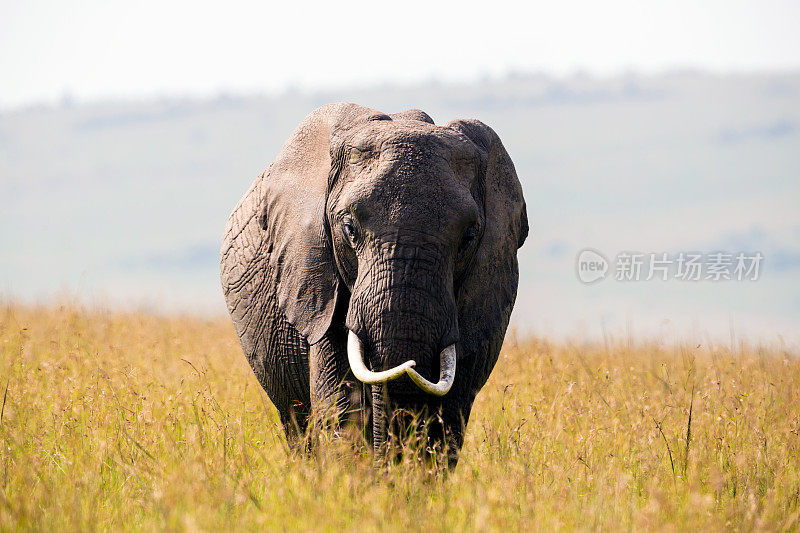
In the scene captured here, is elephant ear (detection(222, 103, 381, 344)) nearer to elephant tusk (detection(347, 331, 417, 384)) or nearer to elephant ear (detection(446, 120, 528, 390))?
elephant tusk (detection(347, 331, 417, 384))

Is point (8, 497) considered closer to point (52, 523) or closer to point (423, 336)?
point (52, 523)

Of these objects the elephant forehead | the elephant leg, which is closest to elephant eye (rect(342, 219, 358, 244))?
the elephant forehead

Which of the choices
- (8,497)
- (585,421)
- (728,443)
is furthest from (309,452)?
(728,443)

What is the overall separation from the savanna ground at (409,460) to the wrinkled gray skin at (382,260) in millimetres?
512

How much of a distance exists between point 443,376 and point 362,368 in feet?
1.61

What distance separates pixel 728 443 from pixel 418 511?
11.1ft

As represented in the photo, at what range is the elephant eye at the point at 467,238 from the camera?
6.21m

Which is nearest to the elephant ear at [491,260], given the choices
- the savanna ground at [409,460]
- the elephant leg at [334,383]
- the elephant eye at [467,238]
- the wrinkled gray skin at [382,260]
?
the wrinkled gray skin at [382,260]

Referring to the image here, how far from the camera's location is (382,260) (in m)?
5.86

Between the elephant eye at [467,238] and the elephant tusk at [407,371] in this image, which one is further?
the elephant eye at [467,238]

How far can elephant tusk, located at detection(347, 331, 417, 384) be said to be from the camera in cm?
563

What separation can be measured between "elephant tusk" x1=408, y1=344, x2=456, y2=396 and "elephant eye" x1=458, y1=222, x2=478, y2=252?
0.66 meters

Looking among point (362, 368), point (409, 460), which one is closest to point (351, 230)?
point (362, 368)

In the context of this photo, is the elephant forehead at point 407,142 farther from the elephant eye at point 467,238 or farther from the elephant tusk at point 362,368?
the elephant tusk at point 362,368
